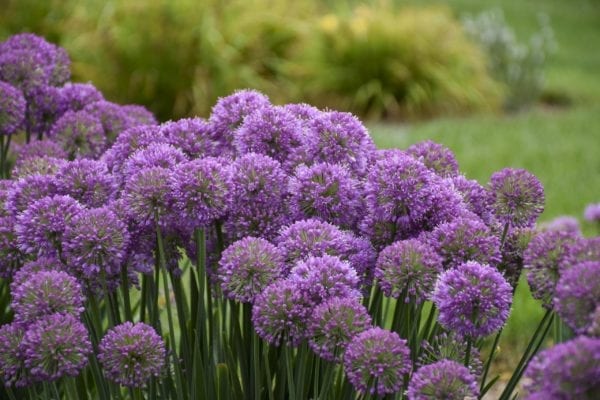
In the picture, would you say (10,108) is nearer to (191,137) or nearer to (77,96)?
(77,96)

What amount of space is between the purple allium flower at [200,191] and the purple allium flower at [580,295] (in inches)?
27.6

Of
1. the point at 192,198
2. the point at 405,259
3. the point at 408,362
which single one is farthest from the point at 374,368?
the point at 192,198

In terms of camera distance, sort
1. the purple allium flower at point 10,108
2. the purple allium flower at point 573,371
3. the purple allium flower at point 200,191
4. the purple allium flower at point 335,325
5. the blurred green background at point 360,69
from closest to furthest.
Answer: the purple allium flower at point 573,371 < the purple allium flower at point 335,325 < the purple allium flower at point 200,191 < the purple allium flower at point 10,108 < the blurred green background at point 360,69

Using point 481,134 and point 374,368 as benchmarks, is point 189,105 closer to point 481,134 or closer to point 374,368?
point 481,134

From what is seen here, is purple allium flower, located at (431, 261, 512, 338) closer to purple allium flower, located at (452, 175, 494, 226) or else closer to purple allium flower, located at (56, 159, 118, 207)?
purple allium flower, located at (452, 175, 494, 226)

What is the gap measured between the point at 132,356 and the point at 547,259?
81cm

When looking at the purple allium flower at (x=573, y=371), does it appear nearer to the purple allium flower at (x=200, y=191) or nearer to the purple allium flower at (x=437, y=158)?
the purple allium flower at (x=200, y=191)

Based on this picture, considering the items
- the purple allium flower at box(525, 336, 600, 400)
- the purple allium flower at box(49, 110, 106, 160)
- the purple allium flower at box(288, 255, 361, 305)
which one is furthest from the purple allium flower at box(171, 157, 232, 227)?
the purple allium flower at box(49, 110, 106, 160)

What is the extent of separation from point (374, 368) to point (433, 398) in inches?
4.4

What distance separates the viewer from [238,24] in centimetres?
929

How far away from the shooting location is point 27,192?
6.70ft

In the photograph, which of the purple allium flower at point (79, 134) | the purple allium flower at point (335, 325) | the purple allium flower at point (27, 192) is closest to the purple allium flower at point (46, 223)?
the purple allium flower at point (27, 192)

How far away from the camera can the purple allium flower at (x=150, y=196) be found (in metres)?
1.81

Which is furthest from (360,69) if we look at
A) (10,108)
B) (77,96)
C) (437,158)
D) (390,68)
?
(437,158)
